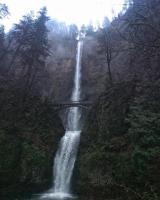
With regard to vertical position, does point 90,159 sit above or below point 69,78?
below

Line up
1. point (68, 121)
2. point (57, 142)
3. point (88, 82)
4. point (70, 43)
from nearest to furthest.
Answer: point (57, 142) < point (68, 121) < point (88, 82) < point (70, 43)

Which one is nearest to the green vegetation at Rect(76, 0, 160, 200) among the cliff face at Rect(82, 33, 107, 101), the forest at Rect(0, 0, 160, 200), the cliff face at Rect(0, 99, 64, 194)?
the forest at Rect(0, 0, 160, 200)

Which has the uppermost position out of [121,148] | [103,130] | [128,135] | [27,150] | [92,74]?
[92,74]

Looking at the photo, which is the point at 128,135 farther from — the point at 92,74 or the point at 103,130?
the point at 92,74

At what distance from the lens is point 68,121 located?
36625 mm

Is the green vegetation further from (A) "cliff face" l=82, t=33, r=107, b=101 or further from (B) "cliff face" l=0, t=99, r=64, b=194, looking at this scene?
(A) "cliff face" l=82, t=33, r=107, b=101

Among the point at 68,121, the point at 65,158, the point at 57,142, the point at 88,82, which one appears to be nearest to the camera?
the point at 65,158

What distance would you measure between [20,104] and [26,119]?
5.89 feet

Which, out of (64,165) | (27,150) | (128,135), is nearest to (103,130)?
(128,135)

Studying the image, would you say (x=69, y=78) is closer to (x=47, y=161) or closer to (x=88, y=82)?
(x=88, y=82)

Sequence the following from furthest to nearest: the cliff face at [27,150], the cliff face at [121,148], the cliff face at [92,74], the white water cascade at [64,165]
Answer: the cliff face at [92,74], the white water cascade at [64,165], the cliff face at [27,150], the cliff face at [121,148]

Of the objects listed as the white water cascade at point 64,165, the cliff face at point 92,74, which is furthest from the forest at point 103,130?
the cliff face at point 92,74

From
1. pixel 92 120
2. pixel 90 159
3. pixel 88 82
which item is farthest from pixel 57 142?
pixel 88 82

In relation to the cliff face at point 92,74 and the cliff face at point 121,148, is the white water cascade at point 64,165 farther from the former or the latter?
the cliff face at point 92,74
